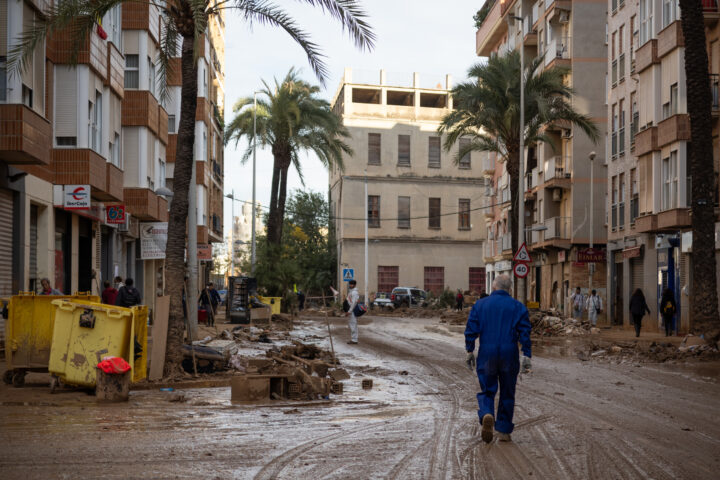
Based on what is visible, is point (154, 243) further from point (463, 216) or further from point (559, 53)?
point (463, 216)

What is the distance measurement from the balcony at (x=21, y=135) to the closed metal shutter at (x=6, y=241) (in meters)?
0.96

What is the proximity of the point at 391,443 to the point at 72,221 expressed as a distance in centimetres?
1915

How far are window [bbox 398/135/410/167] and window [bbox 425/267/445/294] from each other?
910cm

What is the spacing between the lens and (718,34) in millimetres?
30672

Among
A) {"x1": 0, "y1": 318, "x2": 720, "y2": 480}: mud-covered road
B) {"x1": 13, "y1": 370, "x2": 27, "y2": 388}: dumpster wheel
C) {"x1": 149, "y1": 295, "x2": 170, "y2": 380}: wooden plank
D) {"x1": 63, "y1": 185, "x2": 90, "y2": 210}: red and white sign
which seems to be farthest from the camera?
{"x1": 63, "y1": 185, "x2": 90, "y2": 210}: red and white sign

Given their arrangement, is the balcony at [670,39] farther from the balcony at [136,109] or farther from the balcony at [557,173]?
the balcony at [136,109]

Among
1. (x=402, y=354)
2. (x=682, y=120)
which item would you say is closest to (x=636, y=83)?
(x=682, y=120)

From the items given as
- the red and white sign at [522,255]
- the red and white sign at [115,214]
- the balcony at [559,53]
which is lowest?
the red and white sign at [522,255]

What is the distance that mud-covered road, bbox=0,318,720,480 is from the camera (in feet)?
24.6

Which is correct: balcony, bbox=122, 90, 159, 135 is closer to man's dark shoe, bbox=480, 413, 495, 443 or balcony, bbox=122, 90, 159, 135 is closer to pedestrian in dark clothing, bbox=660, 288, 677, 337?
Answer: pedestrian in dark clothing, bbox=660, 288, 677, 337

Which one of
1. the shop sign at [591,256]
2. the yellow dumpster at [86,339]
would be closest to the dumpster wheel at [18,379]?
the yellow dumpster at [86,339]

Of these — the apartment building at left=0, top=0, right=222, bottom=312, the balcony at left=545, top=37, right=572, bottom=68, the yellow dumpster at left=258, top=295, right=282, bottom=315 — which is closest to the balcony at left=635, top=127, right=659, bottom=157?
the balcony at left=545, top=37, right=572, bottom=68

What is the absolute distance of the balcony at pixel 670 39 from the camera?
106 feet

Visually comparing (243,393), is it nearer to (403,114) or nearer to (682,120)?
(682,120)
